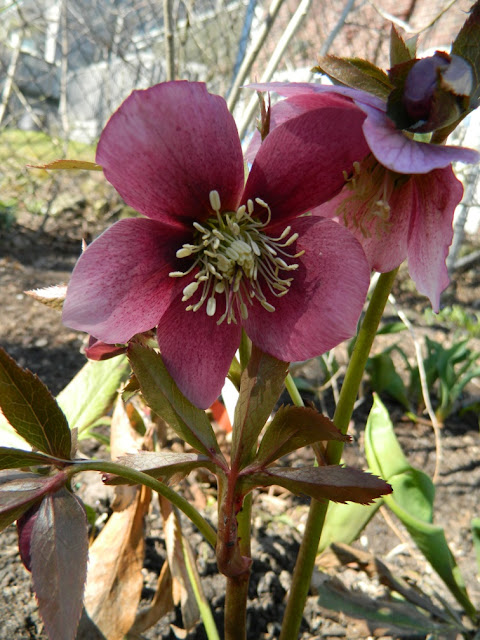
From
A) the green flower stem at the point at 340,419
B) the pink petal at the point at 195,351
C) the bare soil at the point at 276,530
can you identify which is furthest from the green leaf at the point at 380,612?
the pink petal at the point at 195,351

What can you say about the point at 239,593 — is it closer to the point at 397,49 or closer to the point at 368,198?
the point at 368,198

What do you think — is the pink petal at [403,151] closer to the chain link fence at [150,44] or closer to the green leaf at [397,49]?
the green leaf at [397,49]

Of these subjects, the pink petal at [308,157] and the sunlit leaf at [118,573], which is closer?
the pink petal at [308,157]

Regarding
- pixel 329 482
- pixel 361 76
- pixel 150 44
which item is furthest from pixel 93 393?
pixel 150 44

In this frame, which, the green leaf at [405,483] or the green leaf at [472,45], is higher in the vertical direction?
the green leaf at [472,45]

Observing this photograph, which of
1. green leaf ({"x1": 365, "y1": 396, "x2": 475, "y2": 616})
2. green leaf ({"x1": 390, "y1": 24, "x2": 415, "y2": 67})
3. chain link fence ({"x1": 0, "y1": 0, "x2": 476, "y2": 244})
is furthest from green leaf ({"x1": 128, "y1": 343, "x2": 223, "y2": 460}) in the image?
chain link fence ({"x1": 0, "y1": 0, "x2": 476, "y2": 244})

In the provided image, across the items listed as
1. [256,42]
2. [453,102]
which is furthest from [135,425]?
[256,42]
